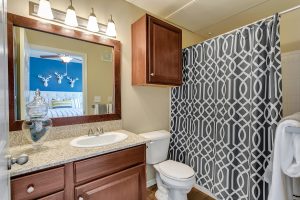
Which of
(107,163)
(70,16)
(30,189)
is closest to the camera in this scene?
(30,189)

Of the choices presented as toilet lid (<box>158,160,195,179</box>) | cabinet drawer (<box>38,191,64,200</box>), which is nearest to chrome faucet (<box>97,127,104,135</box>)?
cabinet drawer (<box>38,191,64,200</box>)

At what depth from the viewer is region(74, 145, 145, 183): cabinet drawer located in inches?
42.1

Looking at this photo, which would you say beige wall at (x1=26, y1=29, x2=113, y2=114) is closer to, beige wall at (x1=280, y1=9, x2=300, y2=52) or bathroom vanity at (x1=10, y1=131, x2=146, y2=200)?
bathroom vanity at (x1=10, y1=131, x2=146, y2=200)

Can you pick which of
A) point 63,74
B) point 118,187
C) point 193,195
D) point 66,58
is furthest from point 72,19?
point 193,195

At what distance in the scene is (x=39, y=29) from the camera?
1.33 metres

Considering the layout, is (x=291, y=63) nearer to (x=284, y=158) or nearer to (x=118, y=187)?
(x=284, y=158)

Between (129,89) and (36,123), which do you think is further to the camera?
(129,89)

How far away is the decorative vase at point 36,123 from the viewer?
112 centimetres

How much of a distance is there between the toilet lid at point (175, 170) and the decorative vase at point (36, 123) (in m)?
1.19

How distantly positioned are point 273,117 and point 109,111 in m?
1.54

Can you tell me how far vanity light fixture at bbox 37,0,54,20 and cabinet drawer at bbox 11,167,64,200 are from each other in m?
1.22

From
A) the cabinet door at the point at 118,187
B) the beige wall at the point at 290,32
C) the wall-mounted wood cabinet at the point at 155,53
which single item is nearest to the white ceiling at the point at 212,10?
the beige wall at the point at 290,32

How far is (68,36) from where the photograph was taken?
1.47m

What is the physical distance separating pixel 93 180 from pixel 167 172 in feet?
2.69
